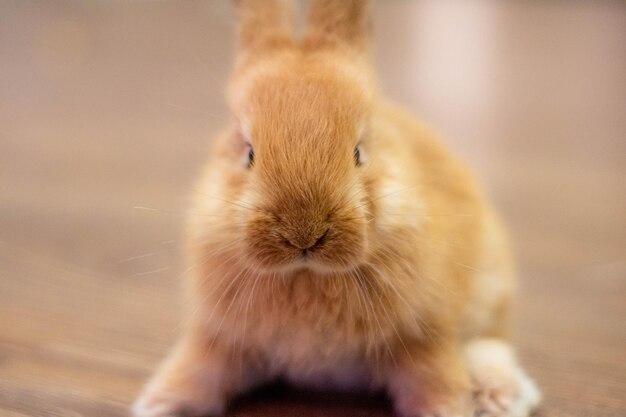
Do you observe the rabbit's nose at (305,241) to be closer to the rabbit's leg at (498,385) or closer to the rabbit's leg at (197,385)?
the rabbit's leg at (197,385)

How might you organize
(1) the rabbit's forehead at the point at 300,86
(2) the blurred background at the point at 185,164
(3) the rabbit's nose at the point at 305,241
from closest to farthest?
1. (3) the rabbit's nose at the point at 305,241
2. (1) the rabbit's forehead at the point at 300,86
3. (2) the blurred background at the point at 185,164

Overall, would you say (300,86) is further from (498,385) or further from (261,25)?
(498,385)

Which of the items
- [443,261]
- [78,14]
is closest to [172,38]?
[78,14]

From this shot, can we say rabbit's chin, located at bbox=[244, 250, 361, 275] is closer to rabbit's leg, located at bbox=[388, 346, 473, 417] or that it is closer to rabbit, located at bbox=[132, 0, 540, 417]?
rabbit, located at bbox=[132, 0, 540, 417]

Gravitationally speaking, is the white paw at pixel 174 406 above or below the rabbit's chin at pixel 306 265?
below

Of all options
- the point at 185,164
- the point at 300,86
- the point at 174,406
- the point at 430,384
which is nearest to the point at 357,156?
the point at 300,86

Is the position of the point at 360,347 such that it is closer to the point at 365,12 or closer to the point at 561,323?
the point at 365,12

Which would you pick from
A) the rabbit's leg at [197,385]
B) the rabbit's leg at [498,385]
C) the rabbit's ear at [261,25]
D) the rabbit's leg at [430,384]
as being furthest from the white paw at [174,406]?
the rabbit's ear at [261,25]

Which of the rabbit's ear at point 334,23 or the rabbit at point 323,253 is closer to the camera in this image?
the rabbit at point 323,253
